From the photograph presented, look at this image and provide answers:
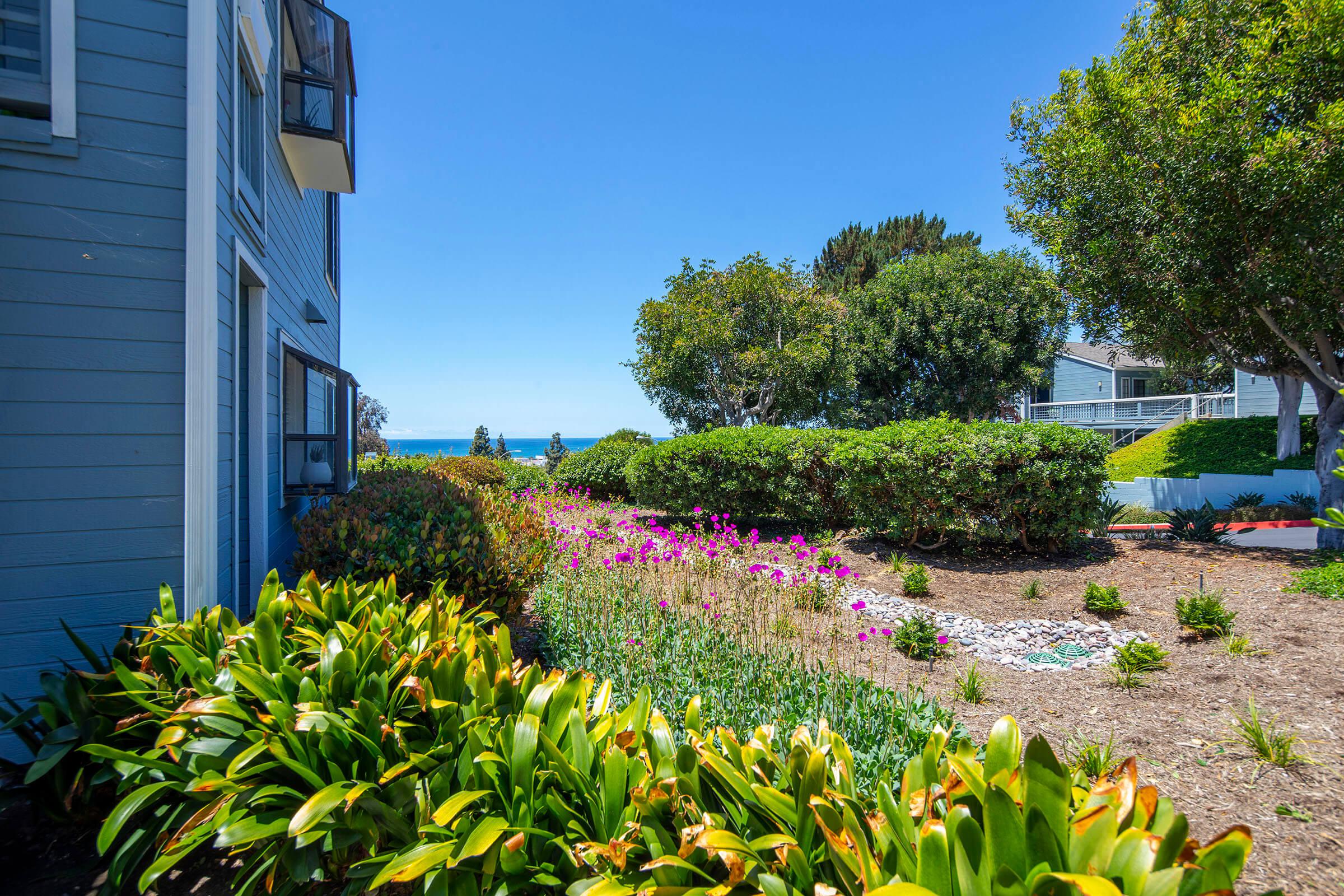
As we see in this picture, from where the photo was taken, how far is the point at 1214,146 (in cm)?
662

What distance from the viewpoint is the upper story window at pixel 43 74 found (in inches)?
112

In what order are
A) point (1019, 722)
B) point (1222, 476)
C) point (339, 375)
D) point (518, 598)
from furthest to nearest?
point (1222, 476)
point (339, 375)
point (518, 598)
point (1019, 722)

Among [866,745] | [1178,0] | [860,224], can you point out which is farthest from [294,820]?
[860,224]

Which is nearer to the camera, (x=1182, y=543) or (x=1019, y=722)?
(x=1019, y=722)

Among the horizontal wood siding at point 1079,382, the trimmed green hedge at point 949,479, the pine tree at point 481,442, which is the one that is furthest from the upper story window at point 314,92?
the horizontal wood siding at point 1079,382

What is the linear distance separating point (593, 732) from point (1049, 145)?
10.7 meters

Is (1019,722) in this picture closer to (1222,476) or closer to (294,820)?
(294,820)

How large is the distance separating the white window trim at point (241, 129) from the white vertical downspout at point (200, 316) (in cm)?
52

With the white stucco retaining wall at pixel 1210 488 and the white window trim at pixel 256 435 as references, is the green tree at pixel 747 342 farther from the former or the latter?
the white window trim at pixel 256 435

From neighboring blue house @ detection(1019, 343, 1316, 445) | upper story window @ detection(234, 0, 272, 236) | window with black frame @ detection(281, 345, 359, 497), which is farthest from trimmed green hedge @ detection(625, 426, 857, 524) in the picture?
neighboring blue house @ detection(1019, 343, 1316, 445)

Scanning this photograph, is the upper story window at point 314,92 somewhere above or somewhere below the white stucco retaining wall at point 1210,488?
above

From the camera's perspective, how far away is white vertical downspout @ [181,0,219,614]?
3.07 meters

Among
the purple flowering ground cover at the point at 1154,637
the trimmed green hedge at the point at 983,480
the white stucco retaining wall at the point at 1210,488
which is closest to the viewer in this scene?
the purple flowering ground cover at the point at 1154,637

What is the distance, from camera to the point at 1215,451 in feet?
51.5
